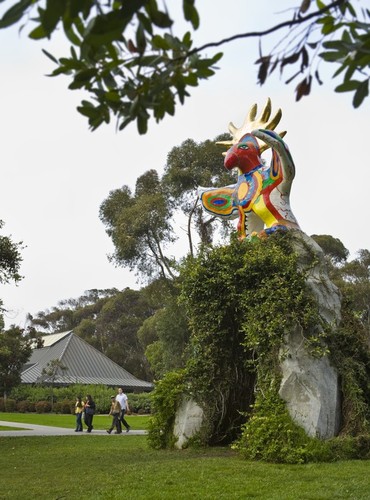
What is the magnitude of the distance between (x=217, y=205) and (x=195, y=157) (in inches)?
540

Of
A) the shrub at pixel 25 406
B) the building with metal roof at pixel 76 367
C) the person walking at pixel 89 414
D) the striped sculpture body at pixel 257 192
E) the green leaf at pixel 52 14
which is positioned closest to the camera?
the green leaf at pixel 52 14

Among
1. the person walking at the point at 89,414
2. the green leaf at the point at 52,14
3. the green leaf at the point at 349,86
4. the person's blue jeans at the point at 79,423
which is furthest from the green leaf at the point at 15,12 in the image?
the person's blue jeans at the point at 79,423

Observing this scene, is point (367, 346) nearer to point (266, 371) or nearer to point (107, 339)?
point (266, 371)

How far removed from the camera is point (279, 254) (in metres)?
10.6

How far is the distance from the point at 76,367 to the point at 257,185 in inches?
1210

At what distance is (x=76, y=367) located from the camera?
40344 mm

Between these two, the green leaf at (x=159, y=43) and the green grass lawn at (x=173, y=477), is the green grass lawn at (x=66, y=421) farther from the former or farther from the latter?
the green leaf at (x=159, y=43)

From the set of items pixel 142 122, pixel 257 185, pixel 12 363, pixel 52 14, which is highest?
pixel 257 185

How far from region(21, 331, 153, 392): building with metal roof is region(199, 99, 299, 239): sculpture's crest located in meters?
27.1

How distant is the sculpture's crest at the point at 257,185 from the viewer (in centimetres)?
1171

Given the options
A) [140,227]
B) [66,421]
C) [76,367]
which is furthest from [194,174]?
[76,367]

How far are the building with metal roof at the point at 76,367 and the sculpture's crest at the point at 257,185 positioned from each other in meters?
27.1

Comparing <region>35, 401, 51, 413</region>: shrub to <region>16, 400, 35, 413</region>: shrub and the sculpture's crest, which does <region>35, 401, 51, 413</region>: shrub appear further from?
the sculpture's crest

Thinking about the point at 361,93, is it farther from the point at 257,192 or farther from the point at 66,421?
the point at 66,421
